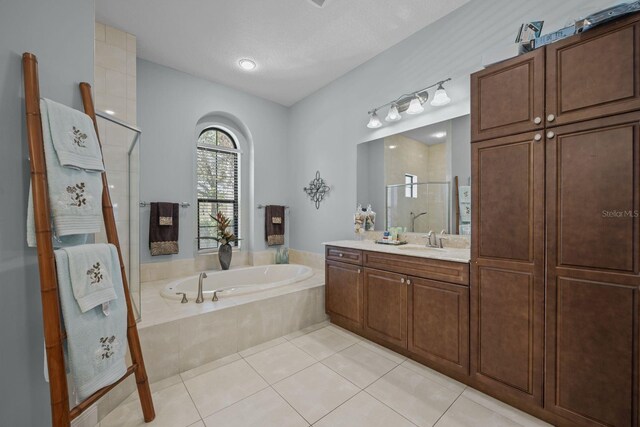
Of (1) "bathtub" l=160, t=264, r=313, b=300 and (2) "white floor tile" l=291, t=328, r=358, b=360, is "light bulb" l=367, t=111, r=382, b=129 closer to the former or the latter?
(1) "bathtub" l=160, t=264, r=313, b=300

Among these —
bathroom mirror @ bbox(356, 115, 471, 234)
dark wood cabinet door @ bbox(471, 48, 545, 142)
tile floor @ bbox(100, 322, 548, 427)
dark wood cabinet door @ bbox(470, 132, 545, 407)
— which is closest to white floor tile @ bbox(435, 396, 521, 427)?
tile floor @ bbox(100, 322, 548, 427)

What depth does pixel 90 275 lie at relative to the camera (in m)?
1.16

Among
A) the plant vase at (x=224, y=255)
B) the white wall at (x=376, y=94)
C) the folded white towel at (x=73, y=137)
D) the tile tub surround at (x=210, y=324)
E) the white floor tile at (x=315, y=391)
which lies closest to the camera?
the folded white towel at (x=73, y=137)

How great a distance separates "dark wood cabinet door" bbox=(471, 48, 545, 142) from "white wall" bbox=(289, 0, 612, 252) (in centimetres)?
61

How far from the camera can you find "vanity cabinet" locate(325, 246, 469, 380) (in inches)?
69.1

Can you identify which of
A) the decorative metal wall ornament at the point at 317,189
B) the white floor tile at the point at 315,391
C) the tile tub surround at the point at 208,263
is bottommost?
the white floor tile at the point at 315,391

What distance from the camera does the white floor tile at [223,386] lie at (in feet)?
5.33

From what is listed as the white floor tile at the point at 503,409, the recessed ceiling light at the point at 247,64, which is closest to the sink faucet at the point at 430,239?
the white floor tile at the point at 503,409

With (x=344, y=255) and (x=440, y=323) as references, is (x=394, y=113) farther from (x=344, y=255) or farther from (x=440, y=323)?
(x=440, y=323)

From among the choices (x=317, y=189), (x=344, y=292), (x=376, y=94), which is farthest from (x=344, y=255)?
(x=376, y=94)

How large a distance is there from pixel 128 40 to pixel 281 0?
161 cm

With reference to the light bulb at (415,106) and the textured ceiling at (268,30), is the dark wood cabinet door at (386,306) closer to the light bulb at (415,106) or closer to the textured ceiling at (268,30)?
the light bulb at (415,106)

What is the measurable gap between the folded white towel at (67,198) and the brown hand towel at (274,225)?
8.70 feet

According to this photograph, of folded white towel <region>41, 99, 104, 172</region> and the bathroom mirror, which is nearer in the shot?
folded white towel <region>41, 99, 104, 172</region>
